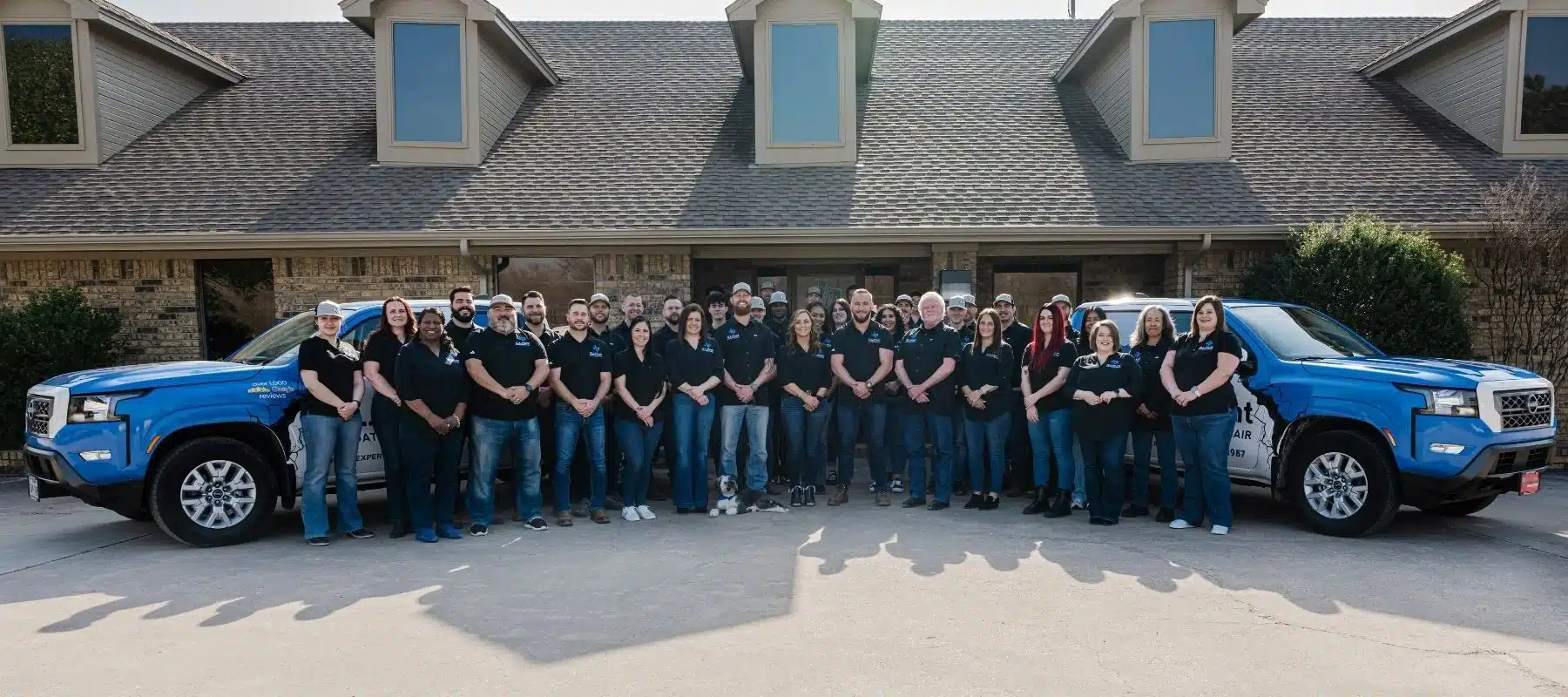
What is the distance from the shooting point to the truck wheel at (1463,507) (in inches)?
278

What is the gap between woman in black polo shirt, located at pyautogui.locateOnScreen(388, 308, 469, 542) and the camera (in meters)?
6.47

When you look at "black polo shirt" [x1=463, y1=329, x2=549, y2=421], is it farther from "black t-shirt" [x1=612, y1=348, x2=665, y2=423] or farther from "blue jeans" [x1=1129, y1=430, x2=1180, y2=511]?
"blue jeans" [x1=1129, y1=430, x2=1180, y2=511]

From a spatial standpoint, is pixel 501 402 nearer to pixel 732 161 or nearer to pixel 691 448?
pixel 691 448

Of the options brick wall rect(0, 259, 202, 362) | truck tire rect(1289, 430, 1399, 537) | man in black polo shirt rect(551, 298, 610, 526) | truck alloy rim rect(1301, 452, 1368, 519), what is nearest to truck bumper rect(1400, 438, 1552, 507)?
truck tire rect(1289, 430, 1399, 537)

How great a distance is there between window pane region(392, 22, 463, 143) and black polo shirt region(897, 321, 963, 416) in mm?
7607

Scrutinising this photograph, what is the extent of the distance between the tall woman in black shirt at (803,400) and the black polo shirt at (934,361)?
0.71 metres

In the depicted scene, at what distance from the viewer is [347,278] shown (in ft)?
37.2

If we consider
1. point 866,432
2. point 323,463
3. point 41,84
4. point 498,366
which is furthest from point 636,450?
point 41,84

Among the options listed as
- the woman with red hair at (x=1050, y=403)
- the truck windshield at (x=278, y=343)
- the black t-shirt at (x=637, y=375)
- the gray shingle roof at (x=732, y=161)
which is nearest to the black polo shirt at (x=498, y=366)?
the black t-shirt at (x=637, y=375)

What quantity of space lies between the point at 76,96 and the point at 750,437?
10.5 m

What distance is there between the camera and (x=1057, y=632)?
4594mm

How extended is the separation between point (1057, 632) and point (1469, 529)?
14.4ft

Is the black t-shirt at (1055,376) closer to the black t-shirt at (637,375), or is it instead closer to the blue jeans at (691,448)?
the blue jeans at (691,448)

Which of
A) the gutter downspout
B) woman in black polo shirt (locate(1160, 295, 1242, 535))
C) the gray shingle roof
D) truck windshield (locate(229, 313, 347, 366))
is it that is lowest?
woman in black polo shirt (locate(1160, 295, 1242, 535))
